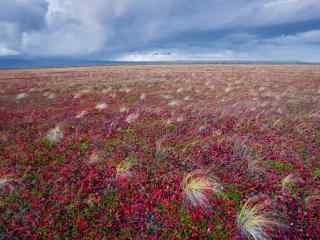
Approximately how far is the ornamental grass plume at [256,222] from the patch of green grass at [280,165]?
7.37 feet

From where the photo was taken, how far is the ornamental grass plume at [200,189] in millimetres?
5059

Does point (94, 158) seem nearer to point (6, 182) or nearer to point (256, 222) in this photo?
point (6, 182)

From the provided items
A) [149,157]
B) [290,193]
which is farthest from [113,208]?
[290,193]

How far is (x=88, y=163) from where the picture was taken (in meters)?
6.67

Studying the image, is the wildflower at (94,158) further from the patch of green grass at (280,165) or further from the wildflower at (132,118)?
the patch of green grass at (280,165)

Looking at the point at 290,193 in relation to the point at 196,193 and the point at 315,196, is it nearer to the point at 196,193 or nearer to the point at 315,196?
the point at 315,196

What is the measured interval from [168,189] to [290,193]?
115 inches

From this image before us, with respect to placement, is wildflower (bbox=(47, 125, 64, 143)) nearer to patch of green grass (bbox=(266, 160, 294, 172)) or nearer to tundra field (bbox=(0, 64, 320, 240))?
tundra field (bbox=(0, 64, 320, 240))

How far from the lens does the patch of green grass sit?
21.3 feet

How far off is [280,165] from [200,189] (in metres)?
3.03

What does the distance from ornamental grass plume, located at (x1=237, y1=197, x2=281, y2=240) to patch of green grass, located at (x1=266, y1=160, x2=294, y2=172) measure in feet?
7.37

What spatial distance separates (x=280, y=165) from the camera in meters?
6.71

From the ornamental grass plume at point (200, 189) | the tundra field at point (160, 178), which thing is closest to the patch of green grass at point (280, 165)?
the tundra field at point (160, 178)

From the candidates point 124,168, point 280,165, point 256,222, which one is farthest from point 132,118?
point 256,222
